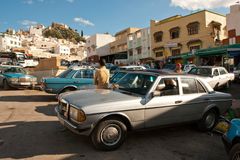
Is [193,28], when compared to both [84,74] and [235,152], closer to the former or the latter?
[84,74]

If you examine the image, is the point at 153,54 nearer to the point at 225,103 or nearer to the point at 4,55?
the point at 4,55

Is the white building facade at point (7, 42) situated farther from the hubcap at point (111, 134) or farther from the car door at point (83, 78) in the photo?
the hubcap at point (111, 134)

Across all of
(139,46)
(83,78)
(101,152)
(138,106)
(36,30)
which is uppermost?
(36,30)

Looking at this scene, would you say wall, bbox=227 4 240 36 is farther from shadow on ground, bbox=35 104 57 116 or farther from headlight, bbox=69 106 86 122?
headlight, bbox=69 106 86 122

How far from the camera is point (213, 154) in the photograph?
500 cm

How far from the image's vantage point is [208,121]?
6402mm

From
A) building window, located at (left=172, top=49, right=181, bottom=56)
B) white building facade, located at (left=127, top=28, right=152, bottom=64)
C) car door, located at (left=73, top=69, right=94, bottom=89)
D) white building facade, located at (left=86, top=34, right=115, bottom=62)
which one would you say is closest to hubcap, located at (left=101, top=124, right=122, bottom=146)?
car door, located at (left=73, top=69, right=94, bottom=89)

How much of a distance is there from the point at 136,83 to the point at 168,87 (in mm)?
778

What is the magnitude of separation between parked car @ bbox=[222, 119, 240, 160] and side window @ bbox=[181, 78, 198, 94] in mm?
1939

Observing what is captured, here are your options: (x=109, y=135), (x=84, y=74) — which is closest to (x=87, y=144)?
(x=109, y=135)

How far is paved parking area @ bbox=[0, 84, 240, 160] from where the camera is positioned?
183 inches

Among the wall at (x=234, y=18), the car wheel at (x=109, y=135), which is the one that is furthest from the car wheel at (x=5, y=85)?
the wall at (x=234, y=18)

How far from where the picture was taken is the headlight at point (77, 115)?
15.1ft

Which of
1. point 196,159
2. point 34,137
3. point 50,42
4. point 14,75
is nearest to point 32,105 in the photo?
point 34,137
